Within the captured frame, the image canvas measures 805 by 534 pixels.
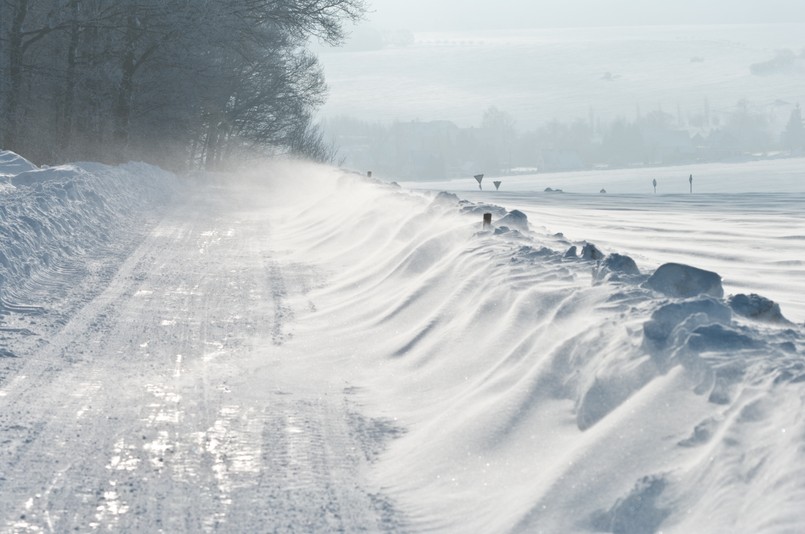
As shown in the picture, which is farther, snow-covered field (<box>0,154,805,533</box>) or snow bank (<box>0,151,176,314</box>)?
snow bank (<box>0,151,176,314</box>)

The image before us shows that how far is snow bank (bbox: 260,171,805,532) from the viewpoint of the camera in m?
3.99

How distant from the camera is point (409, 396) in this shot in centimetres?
665

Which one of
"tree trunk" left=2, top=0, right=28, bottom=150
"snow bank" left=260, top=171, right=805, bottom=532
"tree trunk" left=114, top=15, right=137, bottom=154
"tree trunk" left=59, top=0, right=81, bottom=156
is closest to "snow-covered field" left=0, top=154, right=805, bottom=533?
"snow bank" left=260, top=171, right=805, bottom=532

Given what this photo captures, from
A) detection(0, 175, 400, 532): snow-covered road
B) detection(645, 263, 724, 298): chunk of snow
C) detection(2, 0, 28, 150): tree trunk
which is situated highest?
detection(2, 0, 28, 150): tree trunk

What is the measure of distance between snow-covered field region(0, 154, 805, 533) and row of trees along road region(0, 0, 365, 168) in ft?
58.3

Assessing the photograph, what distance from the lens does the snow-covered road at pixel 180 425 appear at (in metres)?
4.58

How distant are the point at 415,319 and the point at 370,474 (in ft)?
11.4

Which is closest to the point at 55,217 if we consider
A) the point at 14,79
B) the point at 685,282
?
the point at 685,282

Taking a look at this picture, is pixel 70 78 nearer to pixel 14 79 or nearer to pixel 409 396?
pixel 14 79

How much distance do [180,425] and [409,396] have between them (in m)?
1.58

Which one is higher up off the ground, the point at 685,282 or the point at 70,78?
the point at 70,78

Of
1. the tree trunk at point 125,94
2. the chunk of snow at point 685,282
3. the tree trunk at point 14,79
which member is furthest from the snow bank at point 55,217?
the tree trunk at point 125,94

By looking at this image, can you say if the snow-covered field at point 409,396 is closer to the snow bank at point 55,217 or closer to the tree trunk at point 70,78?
the snow bank at point 55,217

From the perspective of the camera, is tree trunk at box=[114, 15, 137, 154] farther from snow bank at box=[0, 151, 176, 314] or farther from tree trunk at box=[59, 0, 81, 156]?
snow bank at box=[0, 151, 176, 314]
